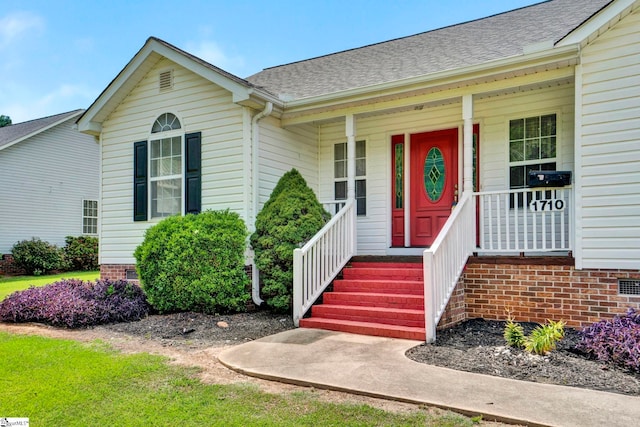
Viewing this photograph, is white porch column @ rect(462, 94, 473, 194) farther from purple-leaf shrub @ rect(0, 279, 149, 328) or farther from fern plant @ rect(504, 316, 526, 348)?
purple-leaf shrub @ rect(0, 279, 149, 328)

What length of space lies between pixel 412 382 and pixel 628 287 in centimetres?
343

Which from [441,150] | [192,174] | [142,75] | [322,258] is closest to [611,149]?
[441,150]

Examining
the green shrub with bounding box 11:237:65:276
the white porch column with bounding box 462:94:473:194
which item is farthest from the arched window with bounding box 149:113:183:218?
the green shrub with bounding box 11:237:65:276

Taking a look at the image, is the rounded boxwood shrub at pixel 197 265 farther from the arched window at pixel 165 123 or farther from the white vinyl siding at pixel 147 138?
the arched window at pixel 165 123

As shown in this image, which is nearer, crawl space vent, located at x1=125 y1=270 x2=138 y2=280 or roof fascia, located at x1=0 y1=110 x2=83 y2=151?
crawl space vent, located at x1=125 y1=270 x2=138 y2=280

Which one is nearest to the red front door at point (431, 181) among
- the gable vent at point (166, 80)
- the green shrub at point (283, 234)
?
the green shrub at point (283, 234)

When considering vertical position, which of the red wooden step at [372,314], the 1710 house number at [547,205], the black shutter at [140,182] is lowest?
the red wooden step at [372,314]

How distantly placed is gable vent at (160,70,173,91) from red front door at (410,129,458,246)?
4.54 metres

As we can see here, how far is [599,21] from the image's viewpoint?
5.52 meters

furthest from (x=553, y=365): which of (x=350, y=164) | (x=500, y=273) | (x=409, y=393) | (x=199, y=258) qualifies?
(x=199, y=258)

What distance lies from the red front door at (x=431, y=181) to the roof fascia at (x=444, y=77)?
1.50 metres

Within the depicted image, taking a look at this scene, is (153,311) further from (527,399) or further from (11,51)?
(11,51)

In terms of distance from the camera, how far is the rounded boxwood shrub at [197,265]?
23.3ft

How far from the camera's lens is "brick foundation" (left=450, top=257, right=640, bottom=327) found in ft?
18.4
